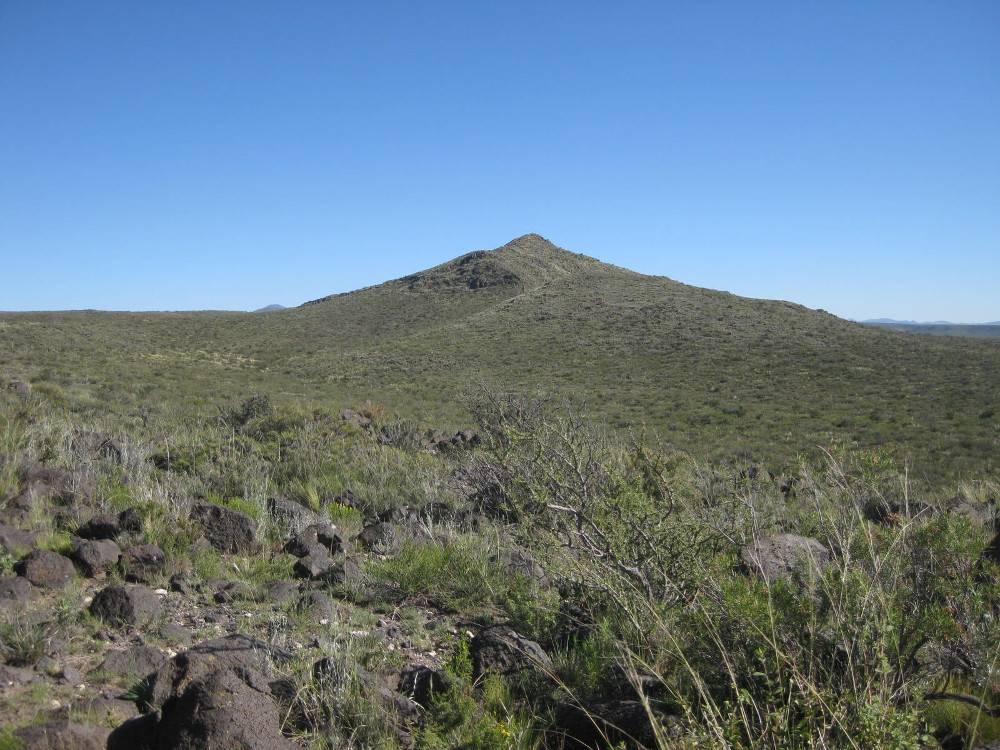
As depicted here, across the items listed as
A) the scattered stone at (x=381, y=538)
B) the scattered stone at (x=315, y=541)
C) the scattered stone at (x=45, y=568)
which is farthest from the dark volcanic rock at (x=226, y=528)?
the scattered stone at (x=45, y=568)

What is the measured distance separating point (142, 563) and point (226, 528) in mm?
809

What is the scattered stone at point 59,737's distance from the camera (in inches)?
84.4

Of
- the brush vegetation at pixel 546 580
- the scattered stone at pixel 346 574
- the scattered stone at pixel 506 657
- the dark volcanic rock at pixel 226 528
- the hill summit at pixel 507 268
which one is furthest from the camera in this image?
the hill summit at pixel 507 268

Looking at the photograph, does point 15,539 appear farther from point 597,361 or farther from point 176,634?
point 597,361

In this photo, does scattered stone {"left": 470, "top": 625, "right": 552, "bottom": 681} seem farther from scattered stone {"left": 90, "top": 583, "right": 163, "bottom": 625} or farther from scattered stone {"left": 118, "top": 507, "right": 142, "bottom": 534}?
scattered stone {"left": 118, "top": 507, "right": 142, "bottom": 534}

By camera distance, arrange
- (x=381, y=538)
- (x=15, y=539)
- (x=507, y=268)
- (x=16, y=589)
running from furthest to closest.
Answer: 1. (x=507, y=268)
2. (x=381, y=538)
3. (x=15, y=539)
4. (x=16, y=589)

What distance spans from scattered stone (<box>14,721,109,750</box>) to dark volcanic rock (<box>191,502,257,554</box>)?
8.14 feet

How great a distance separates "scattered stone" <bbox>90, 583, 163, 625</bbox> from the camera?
10.8 ft

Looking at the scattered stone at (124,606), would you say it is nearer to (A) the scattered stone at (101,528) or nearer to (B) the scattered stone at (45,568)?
(B) the scattered stone at (45,568)

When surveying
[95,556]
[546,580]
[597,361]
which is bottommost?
[546,580]

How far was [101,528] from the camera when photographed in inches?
179

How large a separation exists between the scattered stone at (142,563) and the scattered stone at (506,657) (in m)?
2.18

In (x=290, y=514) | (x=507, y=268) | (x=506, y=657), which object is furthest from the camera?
(x=507, y=268)

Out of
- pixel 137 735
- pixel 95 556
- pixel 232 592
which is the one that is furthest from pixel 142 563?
pixel 137 735
